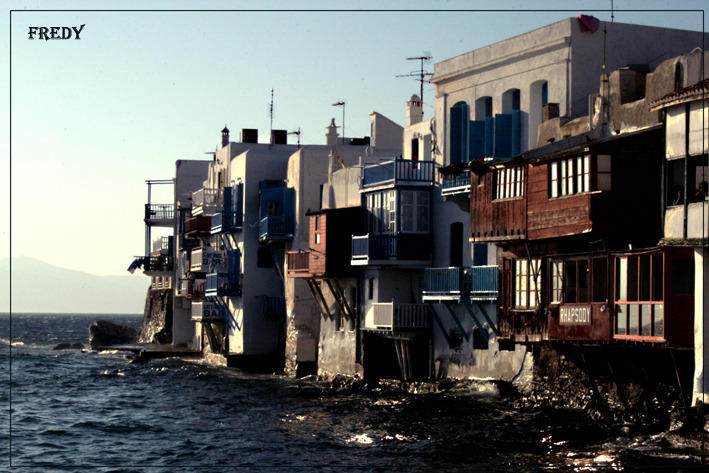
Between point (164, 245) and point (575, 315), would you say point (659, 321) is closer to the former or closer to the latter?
point (575, 315)

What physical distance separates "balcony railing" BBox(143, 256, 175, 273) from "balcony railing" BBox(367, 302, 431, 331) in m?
37.5

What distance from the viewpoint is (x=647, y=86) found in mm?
29797

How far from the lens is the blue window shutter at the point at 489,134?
37875mm

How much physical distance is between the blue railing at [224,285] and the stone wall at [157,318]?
2119 cm

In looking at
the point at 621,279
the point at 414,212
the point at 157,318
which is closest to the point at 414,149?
the point at 414,212

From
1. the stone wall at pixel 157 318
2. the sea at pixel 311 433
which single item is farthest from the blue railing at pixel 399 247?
the stone wall at pixel 157 318

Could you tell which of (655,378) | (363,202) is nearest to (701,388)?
(655,378)

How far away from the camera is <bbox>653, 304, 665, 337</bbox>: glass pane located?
2546cm

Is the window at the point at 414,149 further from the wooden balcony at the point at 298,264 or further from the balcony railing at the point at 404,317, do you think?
the wooden balcony at the point at 298,264

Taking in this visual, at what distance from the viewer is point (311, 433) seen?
1288 inches

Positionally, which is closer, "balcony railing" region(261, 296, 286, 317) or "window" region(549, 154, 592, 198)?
"window" region(549, 154, 592, 198)

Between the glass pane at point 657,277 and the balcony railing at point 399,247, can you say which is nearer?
the glass pane at point 657,277

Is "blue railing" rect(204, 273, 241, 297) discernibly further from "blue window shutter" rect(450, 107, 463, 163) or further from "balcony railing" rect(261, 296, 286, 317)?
"blue window shutter" rect(450, 107, 463, 163)

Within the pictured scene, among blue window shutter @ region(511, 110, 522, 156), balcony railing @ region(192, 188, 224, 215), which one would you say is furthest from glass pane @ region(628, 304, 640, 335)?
balcony railing @ region(192, 188, 224, 215)
